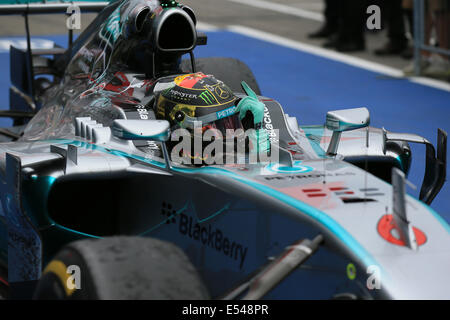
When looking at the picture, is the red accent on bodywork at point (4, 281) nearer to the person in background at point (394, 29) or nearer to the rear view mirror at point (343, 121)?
the rear view mirror at point (343, 121)

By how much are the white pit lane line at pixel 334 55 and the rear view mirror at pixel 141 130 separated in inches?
269

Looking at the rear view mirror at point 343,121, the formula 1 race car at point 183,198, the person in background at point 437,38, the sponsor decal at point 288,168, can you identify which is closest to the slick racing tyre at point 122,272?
the formula 1 race car at point 183,198

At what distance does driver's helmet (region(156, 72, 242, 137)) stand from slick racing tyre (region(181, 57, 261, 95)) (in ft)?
5.24

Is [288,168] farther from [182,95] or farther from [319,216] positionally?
[182,95]

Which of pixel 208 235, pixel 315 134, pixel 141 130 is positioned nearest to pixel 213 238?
pixel 208 235

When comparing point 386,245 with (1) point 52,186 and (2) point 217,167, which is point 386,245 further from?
(1) point 52,186

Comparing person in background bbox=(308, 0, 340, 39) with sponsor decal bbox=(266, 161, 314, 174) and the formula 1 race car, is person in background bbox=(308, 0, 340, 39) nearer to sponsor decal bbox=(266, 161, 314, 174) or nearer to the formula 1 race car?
the formula 1 race car

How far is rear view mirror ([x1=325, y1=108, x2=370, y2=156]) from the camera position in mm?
3553

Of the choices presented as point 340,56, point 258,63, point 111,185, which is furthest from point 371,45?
point 111,185

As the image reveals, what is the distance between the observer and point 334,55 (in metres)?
11.4

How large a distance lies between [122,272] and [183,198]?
737 mm

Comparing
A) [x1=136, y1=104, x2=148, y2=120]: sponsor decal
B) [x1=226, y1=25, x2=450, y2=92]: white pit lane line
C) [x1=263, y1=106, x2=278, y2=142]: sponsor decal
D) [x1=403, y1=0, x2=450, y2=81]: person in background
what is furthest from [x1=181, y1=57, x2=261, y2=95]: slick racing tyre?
[x1=403, y1=0, x2=450, y2=81]: person in background

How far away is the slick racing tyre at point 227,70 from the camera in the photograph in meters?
5.56

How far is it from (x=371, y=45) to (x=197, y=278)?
9768 mm
